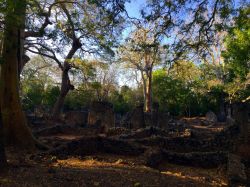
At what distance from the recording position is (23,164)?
7750 millimetres

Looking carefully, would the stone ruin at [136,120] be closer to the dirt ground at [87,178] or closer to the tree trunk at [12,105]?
the tree trunk at [12,105]

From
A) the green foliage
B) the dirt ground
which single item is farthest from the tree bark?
the dirt ground

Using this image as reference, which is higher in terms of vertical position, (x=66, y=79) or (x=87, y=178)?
(x=66, y=79)

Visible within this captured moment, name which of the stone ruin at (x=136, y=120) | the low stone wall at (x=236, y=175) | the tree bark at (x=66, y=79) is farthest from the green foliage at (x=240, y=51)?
the low stone wall at (x=236, y=175)

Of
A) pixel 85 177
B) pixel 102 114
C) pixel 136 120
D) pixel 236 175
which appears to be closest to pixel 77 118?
pixel 102 114

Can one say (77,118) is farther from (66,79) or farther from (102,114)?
(102,114)

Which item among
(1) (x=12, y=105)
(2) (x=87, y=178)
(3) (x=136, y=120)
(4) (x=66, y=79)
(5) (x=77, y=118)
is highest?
(4) (x=66, y=79)

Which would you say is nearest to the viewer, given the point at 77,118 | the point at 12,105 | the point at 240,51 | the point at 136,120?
the point at 12,105

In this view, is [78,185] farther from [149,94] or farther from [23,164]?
[149,94]

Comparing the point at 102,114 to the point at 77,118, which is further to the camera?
the point at 77,118

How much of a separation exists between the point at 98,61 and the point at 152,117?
17.5ft

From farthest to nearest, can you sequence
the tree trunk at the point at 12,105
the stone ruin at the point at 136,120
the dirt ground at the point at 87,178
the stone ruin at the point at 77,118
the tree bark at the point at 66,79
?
1. the stone ruin at the point at 77,118
2. the stone ruin at the point at 136,120
3. the tree bark at the point at 66,79
4. the tree trunk at the point at 12,105
5. the dirt ground at the point at 87,178

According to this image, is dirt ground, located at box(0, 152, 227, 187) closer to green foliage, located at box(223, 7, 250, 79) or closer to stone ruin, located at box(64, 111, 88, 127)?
stone ruin, located at box(64, 111, 88, 127)

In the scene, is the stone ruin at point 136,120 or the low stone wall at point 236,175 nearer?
the low stone wall at point 236,175
